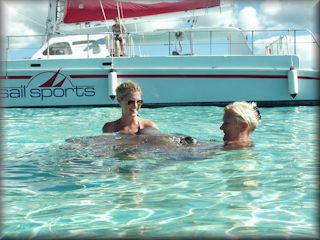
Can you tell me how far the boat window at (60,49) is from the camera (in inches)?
469

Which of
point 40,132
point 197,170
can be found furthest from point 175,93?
point 197,170

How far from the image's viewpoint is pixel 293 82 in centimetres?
1113

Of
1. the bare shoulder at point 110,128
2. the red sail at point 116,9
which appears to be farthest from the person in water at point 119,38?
the bare shoulder at point 110,128

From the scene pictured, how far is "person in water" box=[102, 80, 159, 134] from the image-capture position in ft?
14.8

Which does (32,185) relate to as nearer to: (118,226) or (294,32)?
(118,226)

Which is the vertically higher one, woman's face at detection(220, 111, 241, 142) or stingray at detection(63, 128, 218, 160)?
woman's face at detection(220, 111, 241, 142)

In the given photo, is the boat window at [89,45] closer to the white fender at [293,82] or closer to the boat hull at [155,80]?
the boat hull at [155,80]

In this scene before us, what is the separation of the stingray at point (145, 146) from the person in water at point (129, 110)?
0.47 ft

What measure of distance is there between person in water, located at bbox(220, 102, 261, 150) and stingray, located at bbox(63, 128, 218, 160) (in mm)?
181

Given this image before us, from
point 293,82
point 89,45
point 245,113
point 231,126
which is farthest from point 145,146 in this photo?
point 89,45

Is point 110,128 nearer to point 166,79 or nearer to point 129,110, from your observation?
point 129,110

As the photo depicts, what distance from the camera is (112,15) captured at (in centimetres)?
1302

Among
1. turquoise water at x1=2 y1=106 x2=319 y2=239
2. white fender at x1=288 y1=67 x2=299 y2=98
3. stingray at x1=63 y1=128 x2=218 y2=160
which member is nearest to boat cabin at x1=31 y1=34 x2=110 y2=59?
white fender at x1=288 y1=67 x2=299 y2=98

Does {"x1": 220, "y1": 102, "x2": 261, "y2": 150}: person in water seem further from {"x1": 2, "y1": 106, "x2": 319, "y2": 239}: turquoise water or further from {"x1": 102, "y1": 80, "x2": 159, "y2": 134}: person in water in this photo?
{"x1": 102, "y1": 80, "x2": 159, "y2": 134}: person in water
